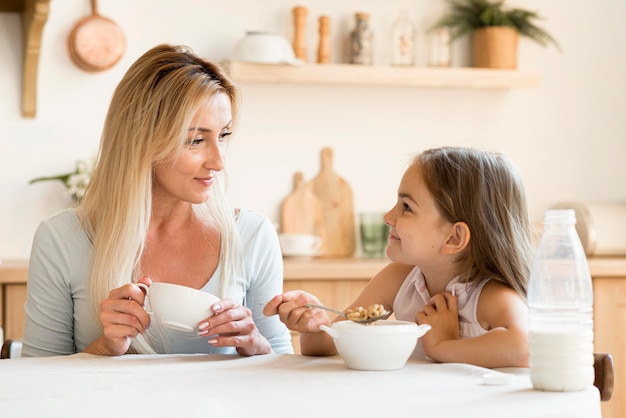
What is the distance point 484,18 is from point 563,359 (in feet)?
8.72

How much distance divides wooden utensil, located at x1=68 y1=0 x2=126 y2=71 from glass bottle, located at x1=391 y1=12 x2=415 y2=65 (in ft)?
3.40

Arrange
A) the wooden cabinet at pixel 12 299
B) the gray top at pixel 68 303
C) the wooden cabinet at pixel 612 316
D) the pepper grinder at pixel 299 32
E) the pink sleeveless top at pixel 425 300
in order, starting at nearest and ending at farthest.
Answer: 1. the pink sleeveless top at pixel 425 300
2. the gray top at pixel 68 303
3. the wooden cabinet at pixel 12 299
4. the wooden cabinet at pixel 612 316
5. the pepper grinder at pixel 299 32

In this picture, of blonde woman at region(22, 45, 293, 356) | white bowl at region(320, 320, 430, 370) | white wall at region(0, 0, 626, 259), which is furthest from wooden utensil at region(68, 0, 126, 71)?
white bowl at region(320, 320, 430, 370)

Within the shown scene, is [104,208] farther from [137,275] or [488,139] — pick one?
[488,139]

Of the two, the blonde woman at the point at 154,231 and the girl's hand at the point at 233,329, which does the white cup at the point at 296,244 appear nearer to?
the blonde woman at the point at 154,231

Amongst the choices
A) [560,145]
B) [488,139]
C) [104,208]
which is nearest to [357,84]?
[488,139]

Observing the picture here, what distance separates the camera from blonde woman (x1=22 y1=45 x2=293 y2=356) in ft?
5.90

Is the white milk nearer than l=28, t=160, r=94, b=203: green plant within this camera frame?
Yes

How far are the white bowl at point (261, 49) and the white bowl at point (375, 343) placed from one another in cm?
214

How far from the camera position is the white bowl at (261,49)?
11.0 feet

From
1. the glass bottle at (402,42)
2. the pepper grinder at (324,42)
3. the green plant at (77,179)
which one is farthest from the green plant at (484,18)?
the green plant at (77,179)

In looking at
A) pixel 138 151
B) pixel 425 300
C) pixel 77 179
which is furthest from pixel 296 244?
pixel 425 300

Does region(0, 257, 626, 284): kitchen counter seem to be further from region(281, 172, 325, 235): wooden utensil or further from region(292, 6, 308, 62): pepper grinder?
region(292, 6, 308, 62): pepper grinder

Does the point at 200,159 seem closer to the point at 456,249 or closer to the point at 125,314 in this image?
the point at 125,314
